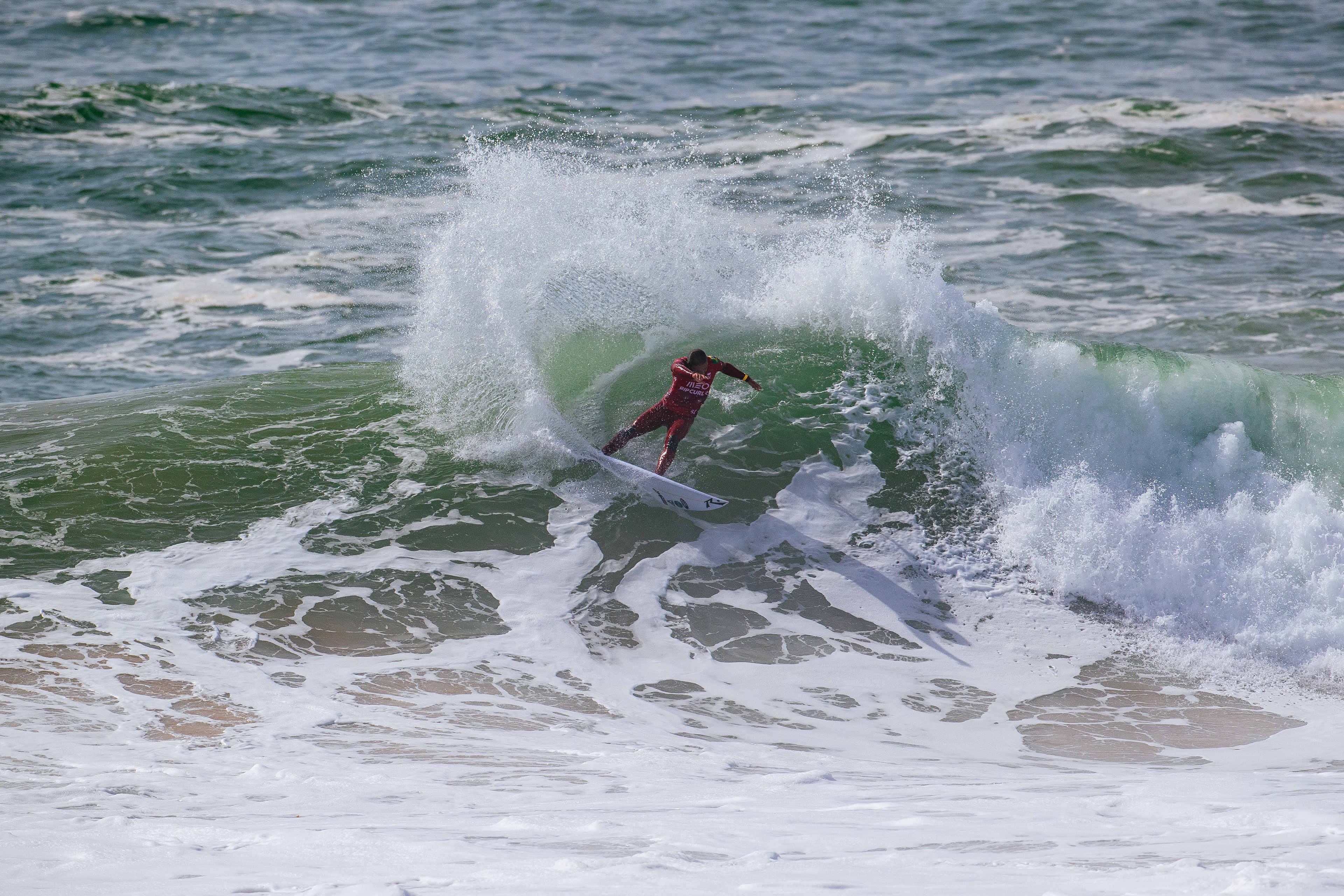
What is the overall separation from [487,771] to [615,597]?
8.73 feet

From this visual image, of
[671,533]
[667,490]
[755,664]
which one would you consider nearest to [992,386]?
[667,490]

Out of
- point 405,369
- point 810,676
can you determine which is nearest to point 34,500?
point 405,369

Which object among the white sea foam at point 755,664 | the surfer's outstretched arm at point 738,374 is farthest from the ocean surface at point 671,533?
the surfer's outstretched arm at point 738,374

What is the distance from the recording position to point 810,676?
7.37m

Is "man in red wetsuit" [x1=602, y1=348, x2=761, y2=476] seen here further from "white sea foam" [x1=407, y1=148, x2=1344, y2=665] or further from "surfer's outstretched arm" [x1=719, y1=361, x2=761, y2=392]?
"white sea foam" [x1=407, y1=148, x2=1344, y2=665]

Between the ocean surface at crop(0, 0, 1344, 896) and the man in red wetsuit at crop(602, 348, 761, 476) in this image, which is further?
the man in red wetsuit at crop(602, 348, 761, 476)

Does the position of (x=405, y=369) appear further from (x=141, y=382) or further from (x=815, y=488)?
(x=815, y=488)

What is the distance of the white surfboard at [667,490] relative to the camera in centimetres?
907

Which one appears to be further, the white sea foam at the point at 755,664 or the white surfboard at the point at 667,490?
the white surfboard at the point at 667,490

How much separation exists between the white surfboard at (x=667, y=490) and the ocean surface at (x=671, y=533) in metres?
0.29

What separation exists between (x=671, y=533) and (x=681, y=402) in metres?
1.22

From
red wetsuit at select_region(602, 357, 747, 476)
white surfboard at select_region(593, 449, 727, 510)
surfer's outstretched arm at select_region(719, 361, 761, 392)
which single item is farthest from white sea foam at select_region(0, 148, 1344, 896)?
surfer's outstretched arm at select_region(719, 361, 761, 392)

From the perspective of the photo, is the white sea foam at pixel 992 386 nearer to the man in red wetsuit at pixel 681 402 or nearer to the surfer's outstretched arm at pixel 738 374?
the man in red wetsuit at pixel 681 402

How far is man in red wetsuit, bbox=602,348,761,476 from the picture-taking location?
370 inches
